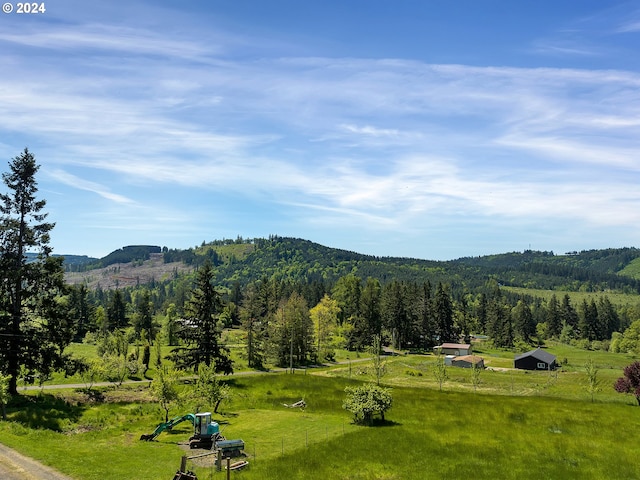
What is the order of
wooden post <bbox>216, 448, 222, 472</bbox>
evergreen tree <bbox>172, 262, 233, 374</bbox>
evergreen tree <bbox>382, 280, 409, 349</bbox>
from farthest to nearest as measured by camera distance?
evergreen tree <bbox>382, 280, 409, 349</bbox> → evergreen tree <bbox>172, 262, 233, 374</bbox> → wooden post <bbox>216, 448, 222, 472</bbox>

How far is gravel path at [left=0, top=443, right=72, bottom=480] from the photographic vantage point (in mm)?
24719

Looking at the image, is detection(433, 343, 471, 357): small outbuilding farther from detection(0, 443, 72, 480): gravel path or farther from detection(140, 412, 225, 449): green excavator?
detection(0, 443, 72, 480): gravel path

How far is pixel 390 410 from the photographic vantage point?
5169 cm

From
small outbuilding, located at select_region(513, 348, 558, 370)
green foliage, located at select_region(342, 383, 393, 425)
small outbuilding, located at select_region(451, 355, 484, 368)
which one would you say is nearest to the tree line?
small outbuilding, located at select_region(451, 355, 484, 368)

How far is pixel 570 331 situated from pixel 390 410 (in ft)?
520

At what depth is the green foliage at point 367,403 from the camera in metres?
45.0

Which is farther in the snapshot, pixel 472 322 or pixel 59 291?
pixel 472 322

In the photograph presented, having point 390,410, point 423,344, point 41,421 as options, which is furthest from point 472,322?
point 41,421

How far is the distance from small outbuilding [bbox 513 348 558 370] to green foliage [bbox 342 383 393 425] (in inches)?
3141

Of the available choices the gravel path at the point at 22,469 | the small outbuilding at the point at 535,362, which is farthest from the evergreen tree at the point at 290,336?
the gravel path at the point at 22,469

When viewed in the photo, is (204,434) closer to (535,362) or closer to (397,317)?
(535,362)

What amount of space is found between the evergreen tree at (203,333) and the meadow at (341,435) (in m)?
4.23

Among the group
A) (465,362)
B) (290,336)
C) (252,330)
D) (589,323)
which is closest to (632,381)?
(465,362)

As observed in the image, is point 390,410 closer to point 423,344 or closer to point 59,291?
point 59,291
